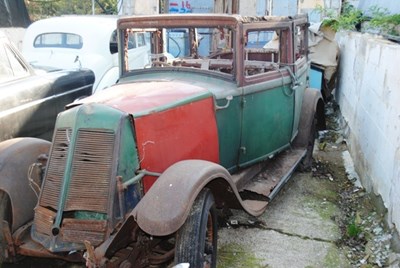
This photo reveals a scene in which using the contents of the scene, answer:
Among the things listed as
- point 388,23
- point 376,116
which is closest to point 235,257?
point 376,116

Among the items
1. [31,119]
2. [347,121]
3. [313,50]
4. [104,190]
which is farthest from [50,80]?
[313,50]

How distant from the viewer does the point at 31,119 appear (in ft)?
15.2

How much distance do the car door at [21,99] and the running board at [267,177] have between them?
2205mm

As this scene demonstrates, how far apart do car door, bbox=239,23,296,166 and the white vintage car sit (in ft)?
9.50

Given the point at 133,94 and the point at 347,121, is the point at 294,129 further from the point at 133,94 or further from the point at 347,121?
the point at 133,94

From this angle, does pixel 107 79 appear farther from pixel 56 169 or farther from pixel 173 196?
pixel 173 196

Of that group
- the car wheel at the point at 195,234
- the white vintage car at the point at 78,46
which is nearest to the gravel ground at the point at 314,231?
the car wheel at the point at 195,234

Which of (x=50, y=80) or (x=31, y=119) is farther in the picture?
(x=50, y=80)

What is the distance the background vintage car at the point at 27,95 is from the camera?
4.31 meters

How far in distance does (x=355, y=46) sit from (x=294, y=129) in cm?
259

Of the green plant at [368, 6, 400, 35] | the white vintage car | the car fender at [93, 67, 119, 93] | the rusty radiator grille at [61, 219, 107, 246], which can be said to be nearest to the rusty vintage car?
the rusty radiator grille at [61, 219, 107, 246]

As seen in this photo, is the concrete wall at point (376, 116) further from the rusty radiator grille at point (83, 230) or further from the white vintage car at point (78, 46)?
the white vintage car at point (78, 46)

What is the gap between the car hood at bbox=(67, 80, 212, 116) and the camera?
3.13 meters

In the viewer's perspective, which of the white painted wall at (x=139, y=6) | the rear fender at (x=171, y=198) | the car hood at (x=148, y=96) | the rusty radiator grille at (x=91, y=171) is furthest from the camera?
the white painted wall at (x=139, y=6)
